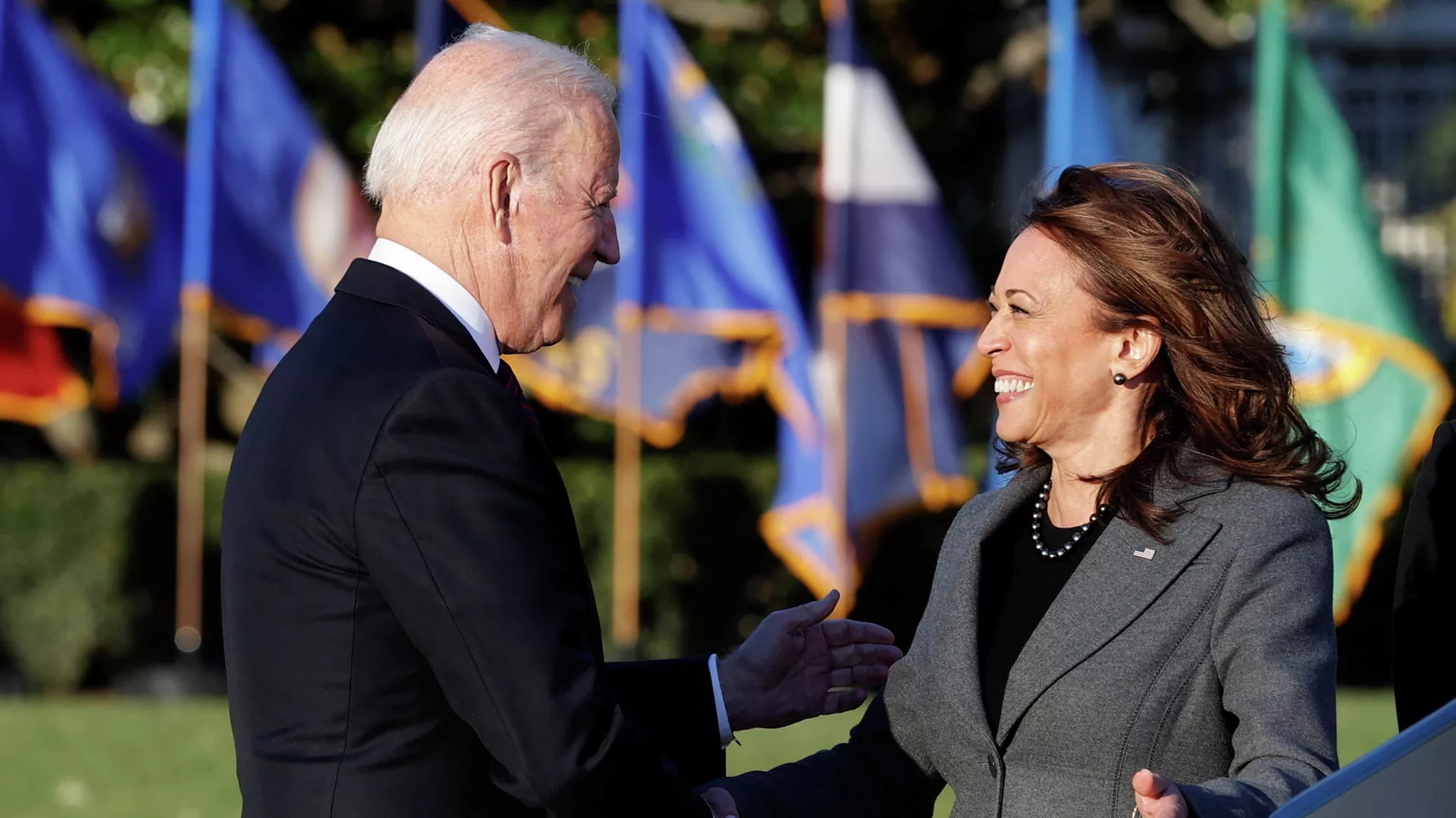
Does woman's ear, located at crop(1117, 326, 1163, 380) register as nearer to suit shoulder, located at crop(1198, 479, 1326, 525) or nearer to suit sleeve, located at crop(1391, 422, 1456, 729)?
suit shoulder, located at crop(1198, 479, 1326, 525)

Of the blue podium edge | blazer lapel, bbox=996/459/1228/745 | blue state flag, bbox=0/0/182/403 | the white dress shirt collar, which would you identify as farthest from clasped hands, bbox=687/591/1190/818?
blue state flag, bbox=0/0/182/403

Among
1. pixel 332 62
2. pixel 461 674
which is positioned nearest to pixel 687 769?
pixel 461 674

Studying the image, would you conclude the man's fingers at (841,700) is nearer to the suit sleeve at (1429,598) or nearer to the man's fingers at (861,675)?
the man's fingers at (861,675)

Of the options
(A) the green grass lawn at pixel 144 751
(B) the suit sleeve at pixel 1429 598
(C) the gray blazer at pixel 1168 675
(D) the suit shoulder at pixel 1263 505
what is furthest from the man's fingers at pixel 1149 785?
(A) the green grass lawn at pixel 144 751

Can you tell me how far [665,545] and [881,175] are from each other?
3.12 meters

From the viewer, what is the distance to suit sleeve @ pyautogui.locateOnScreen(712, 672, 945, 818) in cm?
324

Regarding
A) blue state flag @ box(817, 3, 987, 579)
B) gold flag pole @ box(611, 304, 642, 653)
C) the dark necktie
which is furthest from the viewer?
gold flag pole @ box(611, 304, 642, 653)

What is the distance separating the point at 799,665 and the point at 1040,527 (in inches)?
20.3

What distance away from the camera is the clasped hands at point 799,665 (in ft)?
10.7

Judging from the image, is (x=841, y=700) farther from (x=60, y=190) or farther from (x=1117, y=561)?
(x=60, y=190)

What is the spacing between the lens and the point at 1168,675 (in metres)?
2.77

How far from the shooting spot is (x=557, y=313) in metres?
2.65

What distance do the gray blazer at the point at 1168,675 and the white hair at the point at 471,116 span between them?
115 centimetres

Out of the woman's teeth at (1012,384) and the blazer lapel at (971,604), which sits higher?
the woman's teeth at (1012,384)
